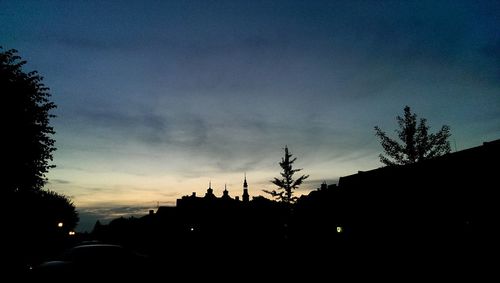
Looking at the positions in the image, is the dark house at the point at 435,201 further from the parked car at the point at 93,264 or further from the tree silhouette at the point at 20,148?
the tree silhouette at the point at 20,148

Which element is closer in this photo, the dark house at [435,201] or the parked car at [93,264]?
the parked car at [93,264]

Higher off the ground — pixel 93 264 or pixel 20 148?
pixel 20 148

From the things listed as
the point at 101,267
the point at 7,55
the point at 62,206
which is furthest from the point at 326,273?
the point at 62,206

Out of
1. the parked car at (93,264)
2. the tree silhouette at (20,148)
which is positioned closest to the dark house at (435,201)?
the parked car at (93,264)

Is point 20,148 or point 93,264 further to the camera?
point 20,148

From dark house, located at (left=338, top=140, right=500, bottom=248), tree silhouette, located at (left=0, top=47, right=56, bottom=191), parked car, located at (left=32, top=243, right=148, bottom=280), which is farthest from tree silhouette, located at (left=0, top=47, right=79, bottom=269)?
dark house, located at (left=338, top=140, right=500, bottom=248)

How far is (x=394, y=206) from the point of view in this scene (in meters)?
23.4

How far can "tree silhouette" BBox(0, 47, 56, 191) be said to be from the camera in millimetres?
15750

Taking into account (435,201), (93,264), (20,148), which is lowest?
(93,264)

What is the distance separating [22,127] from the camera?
16.2 m

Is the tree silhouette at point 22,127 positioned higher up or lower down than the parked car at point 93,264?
higher up

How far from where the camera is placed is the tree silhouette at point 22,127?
15750 millimetres

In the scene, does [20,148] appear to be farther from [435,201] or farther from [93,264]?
[435,201]

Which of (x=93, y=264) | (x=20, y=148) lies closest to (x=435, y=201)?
(x=93, y=264)
